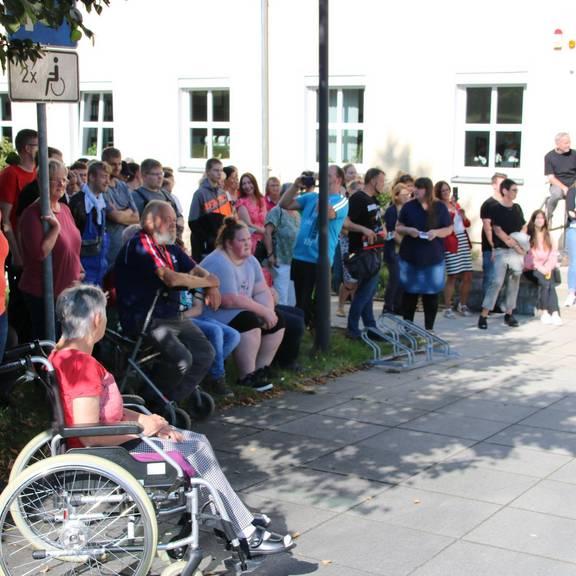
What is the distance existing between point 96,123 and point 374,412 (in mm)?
16948

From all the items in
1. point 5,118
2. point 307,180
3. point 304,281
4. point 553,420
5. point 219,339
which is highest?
point 5,118

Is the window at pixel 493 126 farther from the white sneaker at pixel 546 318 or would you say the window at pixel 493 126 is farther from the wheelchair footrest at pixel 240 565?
the wheelchair footrest at pixel 240 565

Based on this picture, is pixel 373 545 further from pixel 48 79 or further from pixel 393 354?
pixel 393 354

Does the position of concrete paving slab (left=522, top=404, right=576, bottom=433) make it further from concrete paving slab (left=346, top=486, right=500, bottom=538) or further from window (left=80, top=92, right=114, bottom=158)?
window (left=80, top=92, right=114, bottom=158)

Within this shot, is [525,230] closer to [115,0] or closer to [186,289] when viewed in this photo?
[186,289]

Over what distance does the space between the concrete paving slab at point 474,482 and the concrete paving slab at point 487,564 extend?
849 mm

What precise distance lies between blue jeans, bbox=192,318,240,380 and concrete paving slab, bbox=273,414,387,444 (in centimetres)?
82

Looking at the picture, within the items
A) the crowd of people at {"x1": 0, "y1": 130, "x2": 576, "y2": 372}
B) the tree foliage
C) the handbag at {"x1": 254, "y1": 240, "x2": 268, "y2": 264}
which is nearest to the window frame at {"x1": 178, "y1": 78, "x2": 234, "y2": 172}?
the crowd of people at {"x1": 0, "y1": 130, "x2": 576, "y2": 372}

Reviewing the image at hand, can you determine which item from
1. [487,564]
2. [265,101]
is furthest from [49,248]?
[265,101]

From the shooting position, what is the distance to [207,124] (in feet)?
71.6

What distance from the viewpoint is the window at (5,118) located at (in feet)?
81.7

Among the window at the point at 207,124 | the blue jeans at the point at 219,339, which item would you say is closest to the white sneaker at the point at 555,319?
the blue jeans at the point at 219,339

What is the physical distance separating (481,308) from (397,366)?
138 inches

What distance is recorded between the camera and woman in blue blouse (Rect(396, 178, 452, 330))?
1105cm
